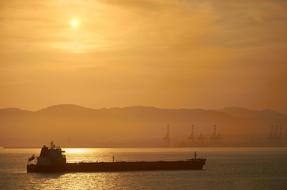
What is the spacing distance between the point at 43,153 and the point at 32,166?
13.6 feet

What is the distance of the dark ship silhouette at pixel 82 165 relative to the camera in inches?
4574

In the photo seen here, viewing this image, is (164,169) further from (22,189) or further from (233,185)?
(22,189)

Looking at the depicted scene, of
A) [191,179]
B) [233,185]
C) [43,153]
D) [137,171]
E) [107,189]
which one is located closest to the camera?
[107,189]

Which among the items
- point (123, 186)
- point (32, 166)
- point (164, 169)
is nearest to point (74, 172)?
point (32, 166)

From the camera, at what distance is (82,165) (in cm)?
12481

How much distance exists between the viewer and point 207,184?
95812 mm

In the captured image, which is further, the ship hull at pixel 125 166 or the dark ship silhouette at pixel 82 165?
the ship hull at pixel 125 166

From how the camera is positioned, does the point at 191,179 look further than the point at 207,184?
Yes

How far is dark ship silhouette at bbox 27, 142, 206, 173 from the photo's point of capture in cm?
11619

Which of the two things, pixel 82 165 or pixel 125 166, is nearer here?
pixel 82 165

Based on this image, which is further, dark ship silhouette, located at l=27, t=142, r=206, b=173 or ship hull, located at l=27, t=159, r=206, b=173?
ship hull, located at l=27, t=159, r=206, b=173

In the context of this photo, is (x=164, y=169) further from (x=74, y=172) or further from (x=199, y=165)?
(x=74, y=172)

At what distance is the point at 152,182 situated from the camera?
97562 millimetres

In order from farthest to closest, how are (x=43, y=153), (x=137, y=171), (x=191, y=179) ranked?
(x=137, y=171) < (x=43, y=153) < (x=191, y=179)
